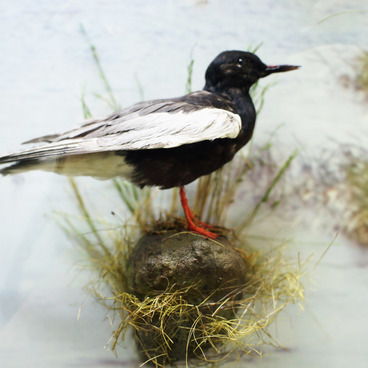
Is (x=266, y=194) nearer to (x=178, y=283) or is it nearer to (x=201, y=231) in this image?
(x=201, y=231)

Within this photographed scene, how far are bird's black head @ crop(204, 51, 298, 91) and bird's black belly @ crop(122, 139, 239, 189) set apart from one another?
196 mm

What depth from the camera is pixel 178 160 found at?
102 centimetres

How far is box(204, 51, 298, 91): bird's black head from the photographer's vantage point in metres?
1.10

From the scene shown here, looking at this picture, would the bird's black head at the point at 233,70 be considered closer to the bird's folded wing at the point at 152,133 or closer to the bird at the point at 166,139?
the bird at the point at 166,139

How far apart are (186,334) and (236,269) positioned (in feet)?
0.72

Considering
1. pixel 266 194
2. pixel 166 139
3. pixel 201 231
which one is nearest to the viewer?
pixel 166 139

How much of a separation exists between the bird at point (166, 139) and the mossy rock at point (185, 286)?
8 centimetres

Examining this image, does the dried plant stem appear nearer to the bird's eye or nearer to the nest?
the nest

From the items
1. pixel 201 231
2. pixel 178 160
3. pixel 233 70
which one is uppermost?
pixel 233 70

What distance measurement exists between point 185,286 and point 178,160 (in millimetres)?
332

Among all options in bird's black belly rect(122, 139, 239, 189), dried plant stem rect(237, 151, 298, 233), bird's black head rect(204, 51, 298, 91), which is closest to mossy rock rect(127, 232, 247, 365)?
bird's black belly rect(122, 139, 239, 189)

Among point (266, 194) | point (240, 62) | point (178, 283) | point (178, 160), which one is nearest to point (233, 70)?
point (240, 62)

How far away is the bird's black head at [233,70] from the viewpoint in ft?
3.62

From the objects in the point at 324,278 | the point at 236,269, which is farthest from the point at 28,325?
the point at 324,278
